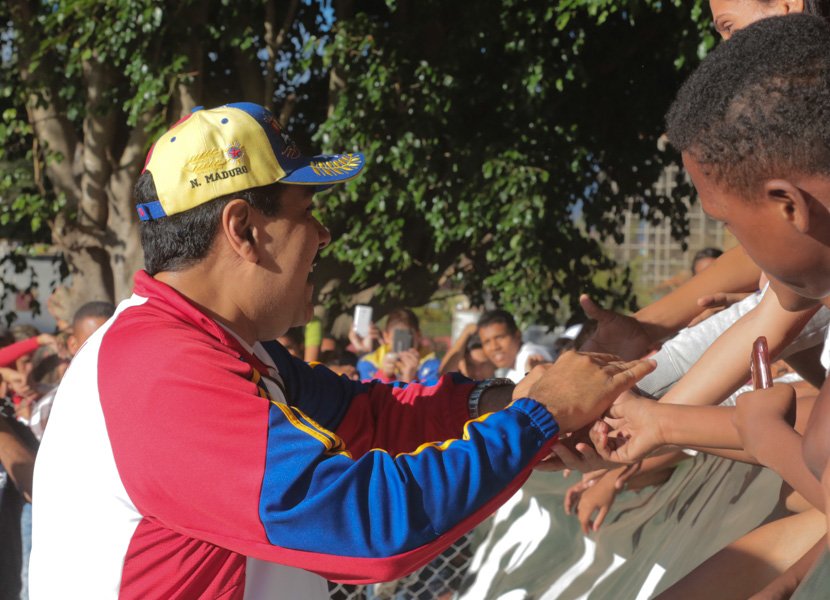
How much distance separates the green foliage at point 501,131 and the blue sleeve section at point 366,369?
1092 millimetres

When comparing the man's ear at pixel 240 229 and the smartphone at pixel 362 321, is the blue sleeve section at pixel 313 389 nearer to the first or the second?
the man's ear at pixel 240 229

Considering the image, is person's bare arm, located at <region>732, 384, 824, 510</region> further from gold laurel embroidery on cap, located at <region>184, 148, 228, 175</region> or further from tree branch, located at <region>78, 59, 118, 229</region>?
tree branch, located at <region>78, 59, 118, 229</region>

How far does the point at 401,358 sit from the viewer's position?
7.59m

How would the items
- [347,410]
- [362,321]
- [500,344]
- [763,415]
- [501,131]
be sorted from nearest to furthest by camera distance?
[763,415]
[347,410]
[500,344]
[501,131]
[362,321]

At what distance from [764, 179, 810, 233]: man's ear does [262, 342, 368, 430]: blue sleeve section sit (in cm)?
143

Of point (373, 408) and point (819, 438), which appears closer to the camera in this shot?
point (819, 438)

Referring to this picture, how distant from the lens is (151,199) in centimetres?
211

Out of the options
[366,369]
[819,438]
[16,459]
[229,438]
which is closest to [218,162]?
[229,438]

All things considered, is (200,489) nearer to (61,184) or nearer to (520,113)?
(520,113)

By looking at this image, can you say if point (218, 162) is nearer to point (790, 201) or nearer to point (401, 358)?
point (790, 201)

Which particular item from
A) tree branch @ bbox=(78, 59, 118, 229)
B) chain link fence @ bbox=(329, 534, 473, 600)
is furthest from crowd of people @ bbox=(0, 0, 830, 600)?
tree branch @ bbox=(78, 59, 118, 229)

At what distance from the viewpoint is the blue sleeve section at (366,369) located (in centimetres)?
817

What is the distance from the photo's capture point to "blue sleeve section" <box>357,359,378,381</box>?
8169 millimetres

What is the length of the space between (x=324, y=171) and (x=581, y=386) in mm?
741
